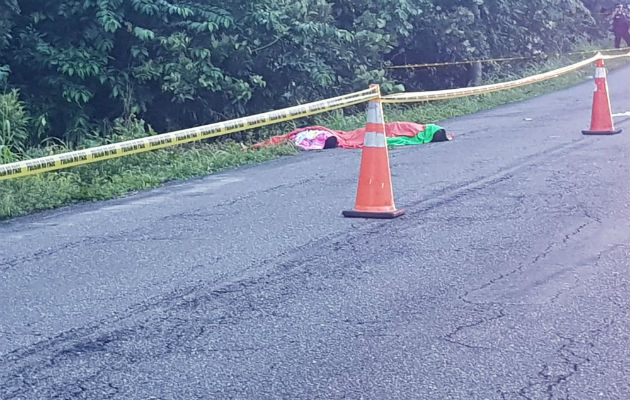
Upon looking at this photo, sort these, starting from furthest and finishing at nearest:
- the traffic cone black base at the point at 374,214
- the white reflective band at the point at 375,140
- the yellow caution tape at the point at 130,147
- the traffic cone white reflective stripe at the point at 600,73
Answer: the traffic cone white reflective stripe at the point at 600,73 → the yellow caution tape at the point at 130,147 → the white reflective band at the point at 375,140 → the traffic cone black base at the point at 374,214

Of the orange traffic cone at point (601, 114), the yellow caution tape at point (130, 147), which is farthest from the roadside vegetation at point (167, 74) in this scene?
the orange traffic cone at point (601, 114)

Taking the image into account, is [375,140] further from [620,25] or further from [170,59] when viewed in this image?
[620,25]

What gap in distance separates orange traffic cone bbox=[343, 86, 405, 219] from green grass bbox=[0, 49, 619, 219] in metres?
3.26

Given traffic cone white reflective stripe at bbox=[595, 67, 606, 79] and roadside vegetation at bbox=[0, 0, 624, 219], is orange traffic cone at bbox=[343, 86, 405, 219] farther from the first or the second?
traffic cone white reflective stripe at bbox=[595, 67, 606, 79]

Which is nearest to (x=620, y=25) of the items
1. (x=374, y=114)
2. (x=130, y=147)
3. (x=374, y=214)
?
(x=130, y=147)

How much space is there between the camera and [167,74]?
14422mm

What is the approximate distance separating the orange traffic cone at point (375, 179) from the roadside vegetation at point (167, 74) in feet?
10.8

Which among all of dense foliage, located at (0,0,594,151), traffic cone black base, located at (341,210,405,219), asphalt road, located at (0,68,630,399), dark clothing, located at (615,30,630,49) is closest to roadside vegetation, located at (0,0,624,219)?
dense foliage, located at (0,0,594,151)

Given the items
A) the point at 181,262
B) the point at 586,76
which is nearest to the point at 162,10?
the point at 181,262

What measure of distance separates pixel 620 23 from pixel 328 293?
27.8 meters

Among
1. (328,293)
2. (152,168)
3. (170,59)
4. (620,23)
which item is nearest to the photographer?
(328,293)

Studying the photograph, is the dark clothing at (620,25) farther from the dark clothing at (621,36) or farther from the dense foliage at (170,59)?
the dense foliage at (170,59)

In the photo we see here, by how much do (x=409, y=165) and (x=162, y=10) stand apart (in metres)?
5.05

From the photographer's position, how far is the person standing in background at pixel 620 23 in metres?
→ 30.9
